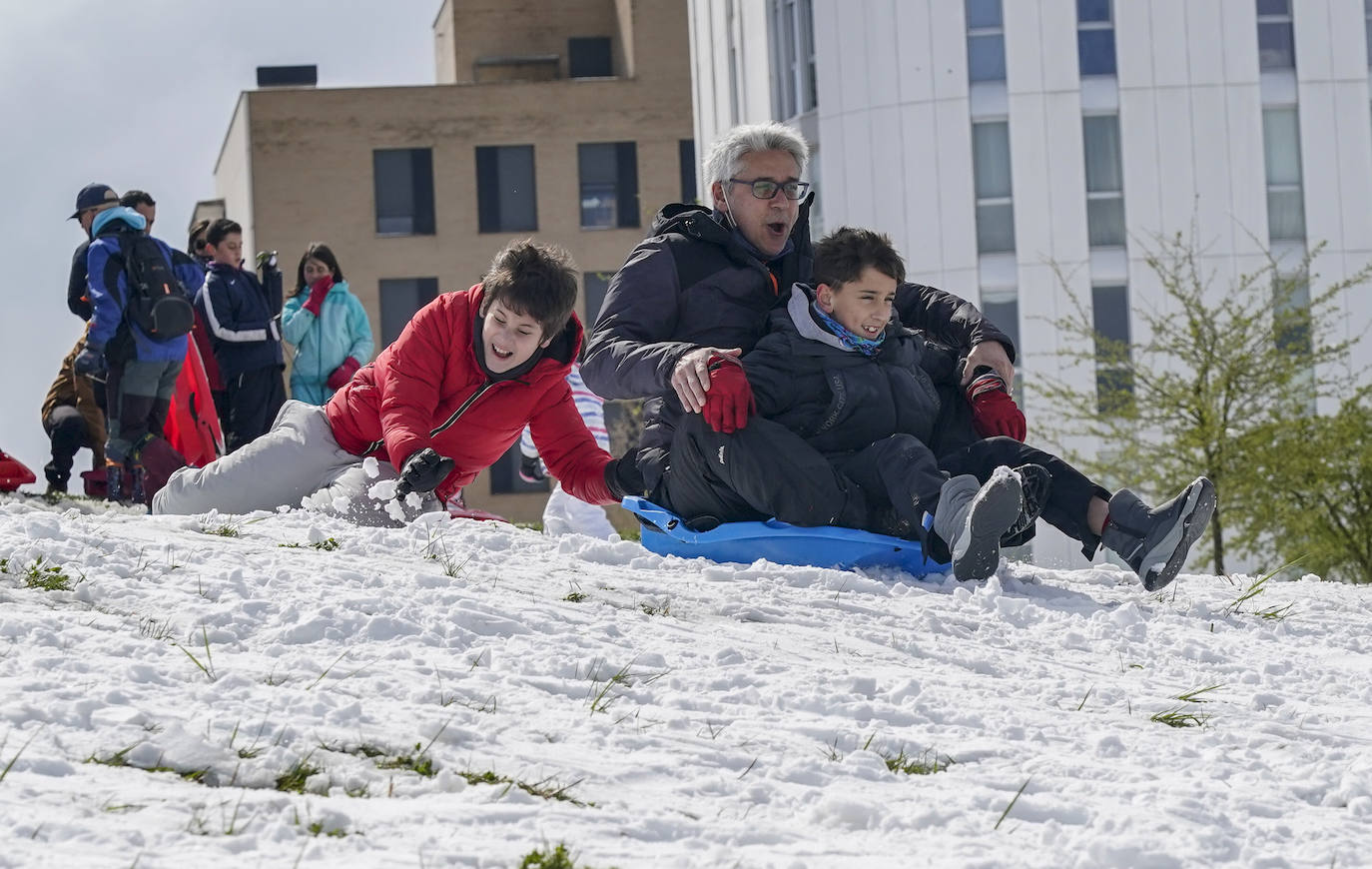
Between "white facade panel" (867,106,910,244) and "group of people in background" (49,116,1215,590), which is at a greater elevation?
"white facade panel" (867,106,910,244)

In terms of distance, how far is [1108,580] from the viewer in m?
6.16

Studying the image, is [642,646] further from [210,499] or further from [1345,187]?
[1345,187]

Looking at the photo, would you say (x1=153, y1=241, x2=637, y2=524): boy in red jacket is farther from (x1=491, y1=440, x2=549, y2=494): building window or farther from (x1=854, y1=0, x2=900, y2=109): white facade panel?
(x1=491, y1=440, x2=549, y2=494): building window

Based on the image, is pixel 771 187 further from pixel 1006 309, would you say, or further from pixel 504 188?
pixel 504 188

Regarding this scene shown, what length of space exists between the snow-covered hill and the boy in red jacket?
4.85ft

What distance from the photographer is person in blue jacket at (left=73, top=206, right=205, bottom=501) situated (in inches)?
373

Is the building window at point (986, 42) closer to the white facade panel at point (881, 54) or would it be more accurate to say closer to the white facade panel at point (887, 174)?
the white facade panel at point (881, 54)

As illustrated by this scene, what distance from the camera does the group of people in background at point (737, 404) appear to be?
18.7 ft

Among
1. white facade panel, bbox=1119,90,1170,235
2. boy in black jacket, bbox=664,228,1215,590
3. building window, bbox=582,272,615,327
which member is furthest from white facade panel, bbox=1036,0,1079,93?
boy in black jacket, bbox=664,228,1215,590

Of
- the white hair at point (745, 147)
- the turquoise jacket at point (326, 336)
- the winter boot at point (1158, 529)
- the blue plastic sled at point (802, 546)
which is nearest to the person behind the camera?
the winter boot at point (1158, 529)

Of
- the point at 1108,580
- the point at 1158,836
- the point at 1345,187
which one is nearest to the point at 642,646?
the point at 1158,836

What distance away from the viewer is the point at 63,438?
10.5 metres

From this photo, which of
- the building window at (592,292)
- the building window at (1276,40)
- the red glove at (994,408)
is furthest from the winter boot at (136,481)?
the building window at (592,292)

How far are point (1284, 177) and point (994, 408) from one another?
69.4 feet
